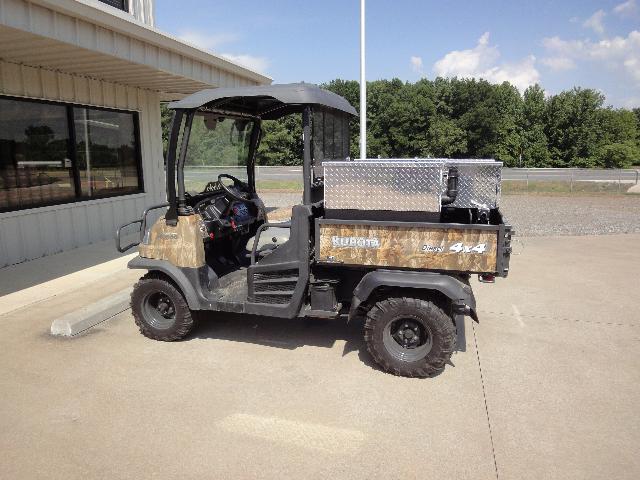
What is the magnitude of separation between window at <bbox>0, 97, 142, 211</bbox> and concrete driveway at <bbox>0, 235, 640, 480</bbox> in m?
2.59

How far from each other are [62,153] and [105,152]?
3.42 feet

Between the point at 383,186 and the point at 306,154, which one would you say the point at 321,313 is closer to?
the point at 383,186

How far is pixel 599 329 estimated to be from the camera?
15.8ft

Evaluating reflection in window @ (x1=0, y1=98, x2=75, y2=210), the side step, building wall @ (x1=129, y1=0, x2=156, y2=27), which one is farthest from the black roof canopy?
building wall @ (x1=129, y1=0, x2=156, y2=27)

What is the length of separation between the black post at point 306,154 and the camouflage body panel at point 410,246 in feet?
1.12

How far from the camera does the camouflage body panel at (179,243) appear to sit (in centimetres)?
422

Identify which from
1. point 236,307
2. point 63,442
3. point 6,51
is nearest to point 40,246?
point 6,51

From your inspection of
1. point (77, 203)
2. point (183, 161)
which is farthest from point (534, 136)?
point (183, 161)

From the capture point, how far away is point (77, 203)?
7875mm

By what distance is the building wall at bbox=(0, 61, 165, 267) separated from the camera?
6.71m

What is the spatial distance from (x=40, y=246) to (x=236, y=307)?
15.3ft

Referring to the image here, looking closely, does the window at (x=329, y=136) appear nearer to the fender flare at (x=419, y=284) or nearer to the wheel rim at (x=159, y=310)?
the fender flare at (x=419, y=284)

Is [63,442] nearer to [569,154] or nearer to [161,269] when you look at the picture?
[161,269]

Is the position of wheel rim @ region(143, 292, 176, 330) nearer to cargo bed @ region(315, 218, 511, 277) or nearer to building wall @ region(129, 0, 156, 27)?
cargo bed @ region(315, 218, 511, 277)
